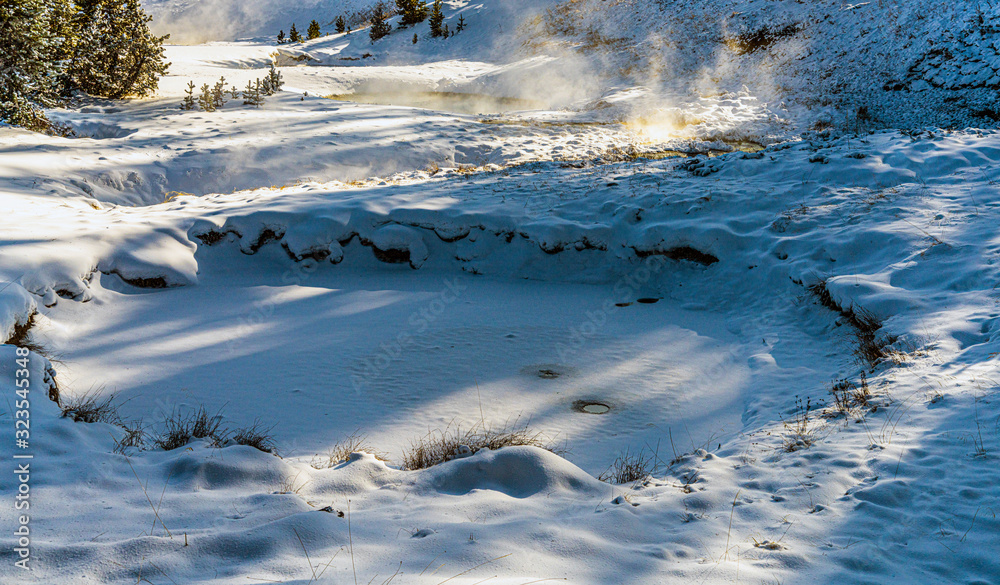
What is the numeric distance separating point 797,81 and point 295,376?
829 inches

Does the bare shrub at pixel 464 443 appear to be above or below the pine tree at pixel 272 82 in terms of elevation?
below

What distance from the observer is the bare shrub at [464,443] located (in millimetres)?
3547

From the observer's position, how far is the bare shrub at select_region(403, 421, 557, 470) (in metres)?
3.55

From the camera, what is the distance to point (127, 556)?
213 centimetres

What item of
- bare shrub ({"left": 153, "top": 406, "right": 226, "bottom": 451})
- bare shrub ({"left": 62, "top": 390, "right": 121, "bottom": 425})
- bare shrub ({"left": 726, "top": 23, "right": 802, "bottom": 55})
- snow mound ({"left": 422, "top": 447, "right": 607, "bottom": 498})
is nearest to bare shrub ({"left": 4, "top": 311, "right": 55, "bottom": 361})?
bare shrub ({"left": 62, "top": 390, "right": 121, "bottom": 425})

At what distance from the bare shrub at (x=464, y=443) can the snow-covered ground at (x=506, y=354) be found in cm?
14

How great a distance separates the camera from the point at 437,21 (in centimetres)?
3184

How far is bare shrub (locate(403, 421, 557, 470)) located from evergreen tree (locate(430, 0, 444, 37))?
3117 cm

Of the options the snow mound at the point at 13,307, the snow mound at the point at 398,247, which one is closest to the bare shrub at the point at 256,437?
the snow mound at the point at 13,307

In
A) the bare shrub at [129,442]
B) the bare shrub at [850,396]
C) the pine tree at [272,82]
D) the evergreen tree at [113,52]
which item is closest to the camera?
the bare shrub at [129,442]

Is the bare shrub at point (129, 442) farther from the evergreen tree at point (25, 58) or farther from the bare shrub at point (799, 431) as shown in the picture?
the evergreen tree at point (25, 58)

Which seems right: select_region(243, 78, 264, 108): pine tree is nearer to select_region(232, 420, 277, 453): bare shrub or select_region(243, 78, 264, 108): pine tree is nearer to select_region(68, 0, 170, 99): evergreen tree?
select_region(68, 0, 170, 99): evergreen tree

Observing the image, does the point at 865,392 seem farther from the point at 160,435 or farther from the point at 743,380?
the point at 160,435

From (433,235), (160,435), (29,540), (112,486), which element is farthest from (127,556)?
(433,235)
